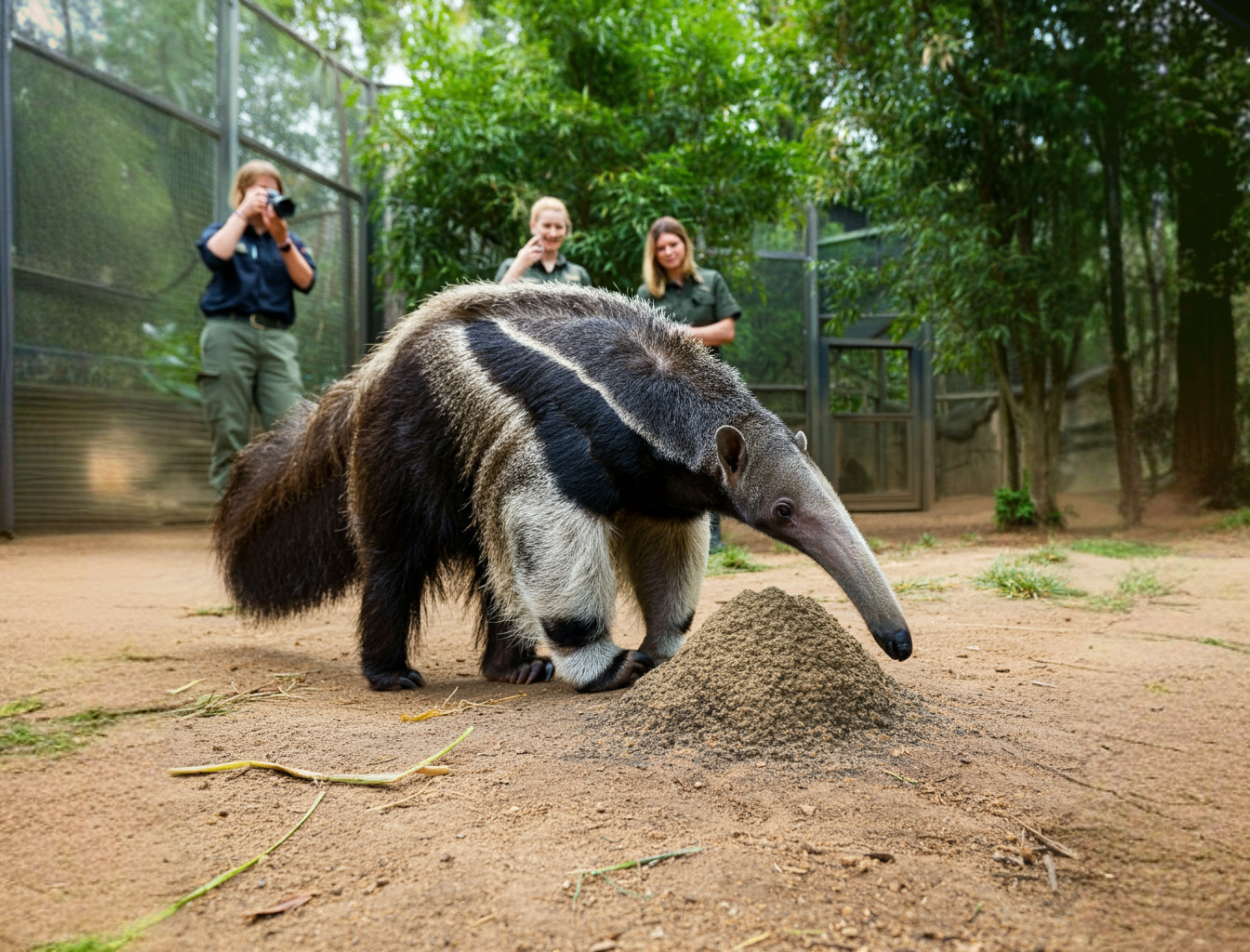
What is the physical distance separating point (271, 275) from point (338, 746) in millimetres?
4145

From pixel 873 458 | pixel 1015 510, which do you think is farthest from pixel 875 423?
pixel 1015 510

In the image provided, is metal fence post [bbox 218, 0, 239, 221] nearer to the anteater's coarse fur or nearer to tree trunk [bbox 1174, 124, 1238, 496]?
the anteater's coarse fur

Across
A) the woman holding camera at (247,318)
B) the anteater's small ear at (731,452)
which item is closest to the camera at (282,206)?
the woman holding camera at (247,318)

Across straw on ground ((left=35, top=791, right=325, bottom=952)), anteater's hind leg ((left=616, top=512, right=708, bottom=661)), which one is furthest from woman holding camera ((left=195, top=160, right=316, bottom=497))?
straw on ground ((left=35, top=791, right=325, bottom=952))

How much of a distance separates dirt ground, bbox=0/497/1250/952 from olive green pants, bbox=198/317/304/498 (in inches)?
100

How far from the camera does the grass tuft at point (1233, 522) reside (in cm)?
795

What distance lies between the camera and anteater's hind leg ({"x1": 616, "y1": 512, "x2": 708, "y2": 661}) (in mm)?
3217

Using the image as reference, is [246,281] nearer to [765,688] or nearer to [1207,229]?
[765,688]

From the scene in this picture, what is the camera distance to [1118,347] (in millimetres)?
8961

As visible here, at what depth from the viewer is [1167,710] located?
2576mm

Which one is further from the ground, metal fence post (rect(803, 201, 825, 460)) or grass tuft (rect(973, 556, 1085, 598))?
metal fence post (rect(803, 201, 825, 460))

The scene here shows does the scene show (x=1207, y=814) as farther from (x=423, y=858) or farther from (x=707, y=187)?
(x=707, y=187)

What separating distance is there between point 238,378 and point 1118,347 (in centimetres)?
797

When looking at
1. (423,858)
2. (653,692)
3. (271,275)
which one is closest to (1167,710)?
(653,692)
